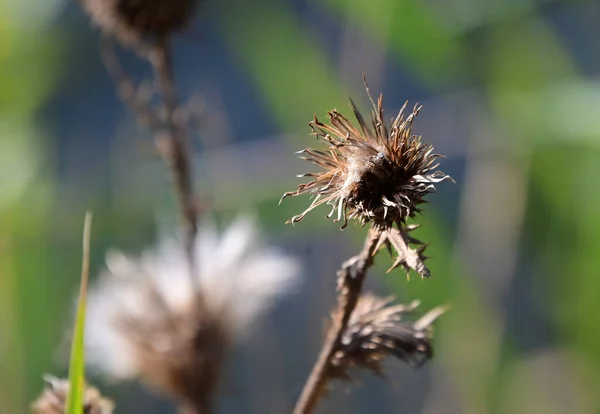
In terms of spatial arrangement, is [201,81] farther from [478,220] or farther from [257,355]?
[478,220]

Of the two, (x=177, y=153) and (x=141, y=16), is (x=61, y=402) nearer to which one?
(x=177, y=153)

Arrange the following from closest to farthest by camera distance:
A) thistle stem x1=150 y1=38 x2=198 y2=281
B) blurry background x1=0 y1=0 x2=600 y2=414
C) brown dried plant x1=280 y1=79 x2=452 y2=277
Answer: brown dried plant x1=280 y1=79 x2=452 y2=277
thistle stem x1=150 y1=38 x2=198 y2=281
blurry background x1=0 y1=0 x2=600 y2=414

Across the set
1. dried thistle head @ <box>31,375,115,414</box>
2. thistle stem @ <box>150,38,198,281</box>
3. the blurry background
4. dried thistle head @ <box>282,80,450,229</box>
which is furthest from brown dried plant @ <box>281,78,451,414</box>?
the blurry background

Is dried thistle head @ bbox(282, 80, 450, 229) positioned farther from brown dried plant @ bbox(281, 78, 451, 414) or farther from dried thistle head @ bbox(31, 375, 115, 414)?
dried thistle head @ bbox(31, 375, 115, 414)

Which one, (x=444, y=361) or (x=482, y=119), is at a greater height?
(x=482, y=119)

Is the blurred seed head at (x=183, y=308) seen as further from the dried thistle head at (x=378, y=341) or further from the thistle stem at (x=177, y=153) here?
the dried thistle head at (x=378, y=341)

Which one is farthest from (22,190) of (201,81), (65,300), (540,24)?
(201,81)

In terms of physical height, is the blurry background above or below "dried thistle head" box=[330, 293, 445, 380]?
above
